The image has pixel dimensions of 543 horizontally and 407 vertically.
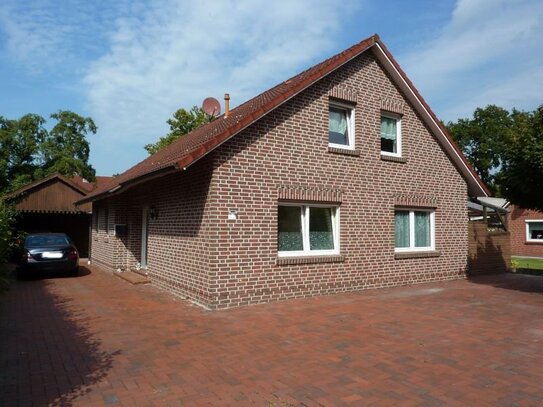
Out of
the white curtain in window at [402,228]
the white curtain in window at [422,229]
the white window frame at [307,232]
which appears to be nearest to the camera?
the white window frame at [307,232]

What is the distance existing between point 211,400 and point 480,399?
267 cm

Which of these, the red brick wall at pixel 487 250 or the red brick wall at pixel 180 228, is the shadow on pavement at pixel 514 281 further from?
the red brick wall at pixel 180 228

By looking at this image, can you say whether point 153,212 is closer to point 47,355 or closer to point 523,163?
point 47,355

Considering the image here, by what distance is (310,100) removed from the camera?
10.6m

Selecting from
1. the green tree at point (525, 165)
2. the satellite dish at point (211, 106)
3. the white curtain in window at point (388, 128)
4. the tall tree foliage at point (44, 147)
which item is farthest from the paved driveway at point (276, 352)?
the tall tree foliage at point (44, 147)

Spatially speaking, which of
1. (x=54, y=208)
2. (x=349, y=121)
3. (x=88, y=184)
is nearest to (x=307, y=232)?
(x=349, y=121)

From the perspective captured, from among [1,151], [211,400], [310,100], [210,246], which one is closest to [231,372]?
[211,400]

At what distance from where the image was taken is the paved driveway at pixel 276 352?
4.64m

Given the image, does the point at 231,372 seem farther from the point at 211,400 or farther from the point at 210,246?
the point at 210,246

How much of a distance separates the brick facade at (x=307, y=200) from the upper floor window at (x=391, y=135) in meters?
0.17

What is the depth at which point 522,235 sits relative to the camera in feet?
98.7

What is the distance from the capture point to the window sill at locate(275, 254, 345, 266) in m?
9.74

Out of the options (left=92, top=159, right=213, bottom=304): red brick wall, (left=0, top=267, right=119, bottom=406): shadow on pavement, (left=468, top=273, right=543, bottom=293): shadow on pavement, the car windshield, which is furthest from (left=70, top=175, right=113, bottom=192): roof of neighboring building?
(left=468, top=273, right=543, bottom=293): shadow on pavement

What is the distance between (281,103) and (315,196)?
222 cm
